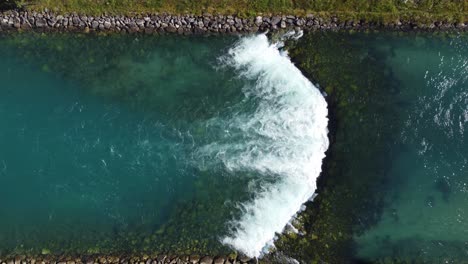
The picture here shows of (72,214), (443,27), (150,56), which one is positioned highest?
(443,27)

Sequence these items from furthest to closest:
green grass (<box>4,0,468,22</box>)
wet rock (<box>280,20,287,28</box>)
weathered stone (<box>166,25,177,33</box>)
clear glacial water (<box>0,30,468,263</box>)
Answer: weathered stone (<box>166,25,177,33</box>)
wet rock (<box>280,20,287,28</box>)
green grass (<box>4,0,468,22</box>)
clear glacial water (<box>0,30,468,263</box>)

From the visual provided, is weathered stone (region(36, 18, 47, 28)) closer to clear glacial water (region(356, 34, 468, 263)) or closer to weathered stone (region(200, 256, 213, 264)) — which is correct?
weathered stone (region(200, 256, 213, 264))

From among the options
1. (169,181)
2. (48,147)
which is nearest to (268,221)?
(169,181)

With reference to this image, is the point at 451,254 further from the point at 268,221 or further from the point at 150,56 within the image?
the point at 150,56

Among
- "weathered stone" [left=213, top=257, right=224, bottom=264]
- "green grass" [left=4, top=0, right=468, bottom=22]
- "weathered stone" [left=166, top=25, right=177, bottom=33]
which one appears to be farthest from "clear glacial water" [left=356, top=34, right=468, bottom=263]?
"weathered stone" [left=166, top=25, right=177, bottom=33]

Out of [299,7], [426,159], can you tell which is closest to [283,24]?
[299,7]

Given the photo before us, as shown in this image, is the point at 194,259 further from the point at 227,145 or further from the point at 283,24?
the point at 283,24

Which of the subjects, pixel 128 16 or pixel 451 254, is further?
pixel 128 16
